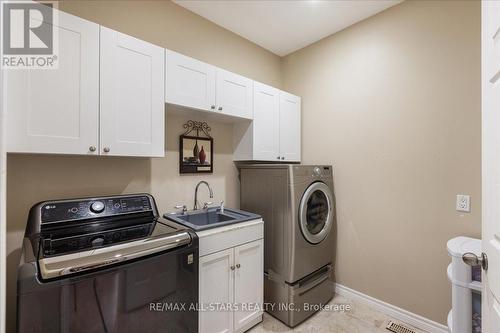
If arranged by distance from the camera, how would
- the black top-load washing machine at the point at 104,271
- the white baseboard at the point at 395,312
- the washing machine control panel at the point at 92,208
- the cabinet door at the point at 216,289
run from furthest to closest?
the white baseboard at the point at 395,312
the cabinet door at the point at 216,289
the washing machine control panel at the point at 92,208
the black top-load washing machine at the point at 104,271

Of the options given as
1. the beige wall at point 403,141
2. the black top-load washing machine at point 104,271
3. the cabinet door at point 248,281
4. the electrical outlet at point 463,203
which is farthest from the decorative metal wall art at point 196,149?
the electrical outlet at point 463,203

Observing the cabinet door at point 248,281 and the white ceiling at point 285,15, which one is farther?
the white ceiling at point 285,15

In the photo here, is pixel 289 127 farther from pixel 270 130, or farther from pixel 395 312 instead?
pixel 395 312

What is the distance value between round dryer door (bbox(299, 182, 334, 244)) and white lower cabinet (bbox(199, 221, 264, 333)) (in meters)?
0.43

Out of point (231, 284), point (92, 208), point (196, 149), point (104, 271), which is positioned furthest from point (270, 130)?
point (104, 271)

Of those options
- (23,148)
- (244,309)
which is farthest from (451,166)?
(23,148)

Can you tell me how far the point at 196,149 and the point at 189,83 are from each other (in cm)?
65

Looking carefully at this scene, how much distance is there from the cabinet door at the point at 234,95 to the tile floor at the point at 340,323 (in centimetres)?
190

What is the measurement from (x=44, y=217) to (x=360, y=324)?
2524mm

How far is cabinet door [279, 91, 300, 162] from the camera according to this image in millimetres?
2594

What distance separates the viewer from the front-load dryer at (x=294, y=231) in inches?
79.4

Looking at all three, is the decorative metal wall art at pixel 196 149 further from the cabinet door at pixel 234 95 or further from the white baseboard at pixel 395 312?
the white baseboard at pixel 395 312

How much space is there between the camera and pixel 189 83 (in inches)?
71.4

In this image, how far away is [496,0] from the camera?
84cm
